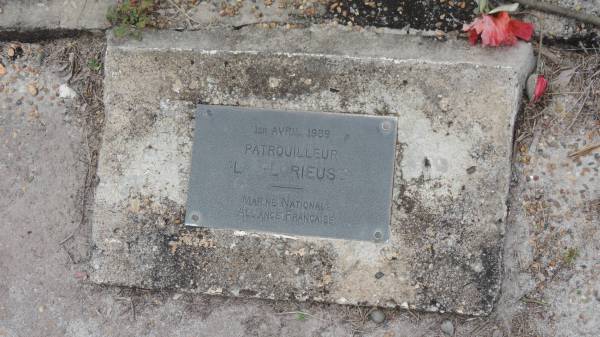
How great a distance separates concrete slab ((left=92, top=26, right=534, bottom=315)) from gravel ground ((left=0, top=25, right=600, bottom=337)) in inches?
5.2

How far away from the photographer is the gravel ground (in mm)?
1927

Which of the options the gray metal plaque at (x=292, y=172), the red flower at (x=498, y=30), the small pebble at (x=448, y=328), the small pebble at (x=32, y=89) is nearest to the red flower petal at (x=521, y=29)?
the red flower at (x=498, y=30)

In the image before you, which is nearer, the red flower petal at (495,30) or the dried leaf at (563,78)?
the red flower petal at (495,30)

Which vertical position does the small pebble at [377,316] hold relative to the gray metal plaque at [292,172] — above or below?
below

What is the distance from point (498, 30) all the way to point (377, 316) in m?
1.10

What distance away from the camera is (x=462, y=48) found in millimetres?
1903

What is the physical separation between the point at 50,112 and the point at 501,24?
1.75 metres

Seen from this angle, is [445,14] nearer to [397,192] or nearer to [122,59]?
[397,192]

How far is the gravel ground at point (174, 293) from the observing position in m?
1.93

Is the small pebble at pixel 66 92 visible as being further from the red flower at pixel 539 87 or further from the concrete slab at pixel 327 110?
the red flower at pixel 539 87

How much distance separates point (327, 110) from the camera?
190 centimetres

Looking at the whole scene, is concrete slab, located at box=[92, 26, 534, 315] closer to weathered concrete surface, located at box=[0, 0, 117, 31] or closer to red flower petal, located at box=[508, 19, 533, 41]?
red flower petal, located at box=[508, 19, 533, 41]

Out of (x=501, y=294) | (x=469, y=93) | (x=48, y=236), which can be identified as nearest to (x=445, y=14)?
(x=469, y=93)

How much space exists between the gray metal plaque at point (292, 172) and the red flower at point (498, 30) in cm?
43
